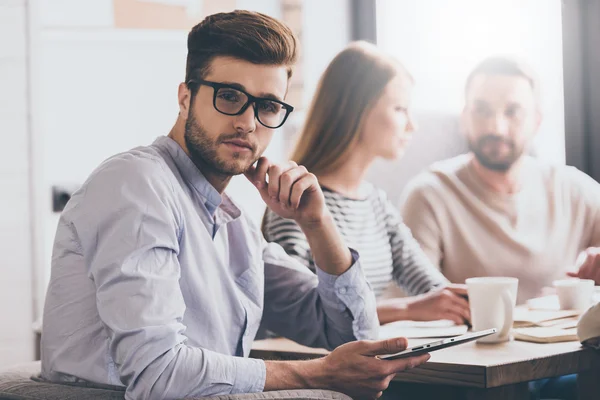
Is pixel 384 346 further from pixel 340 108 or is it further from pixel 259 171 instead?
pixel 340 108

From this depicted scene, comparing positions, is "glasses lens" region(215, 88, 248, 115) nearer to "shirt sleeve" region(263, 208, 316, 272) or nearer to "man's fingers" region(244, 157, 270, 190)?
"man's fingers" region(244, 157, 270, 190)

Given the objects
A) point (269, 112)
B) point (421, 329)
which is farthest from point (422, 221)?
point (269, 112)

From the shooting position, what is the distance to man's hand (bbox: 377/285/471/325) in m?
1.58

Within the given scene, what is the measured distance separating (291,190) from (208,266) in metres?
0.24

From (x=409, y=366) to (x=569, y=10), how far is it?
2149 mm

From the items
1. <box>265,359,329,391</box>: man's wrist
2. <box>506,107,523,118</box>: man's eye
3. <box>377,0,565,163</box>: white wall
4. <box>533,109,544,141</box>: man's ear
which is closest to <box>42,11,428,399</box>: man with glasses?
<box>265,359,329,391</box>: man's wrist

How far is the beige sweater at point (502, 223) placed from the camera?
250 cm

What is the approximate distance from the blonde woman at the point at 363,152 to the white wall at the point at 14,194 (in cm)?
136

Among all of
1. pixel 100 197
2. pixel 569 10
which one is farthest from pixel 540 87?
pixel 100 197

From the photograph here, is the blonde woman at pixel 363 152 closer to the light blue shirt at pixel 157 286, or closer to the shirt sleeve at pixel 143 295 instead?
the light blue shirt at pixel 157 286

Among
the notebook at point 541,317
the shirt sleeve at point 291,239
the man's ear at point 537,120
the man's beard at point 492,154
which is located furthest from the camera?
the man's ear at point 537,120

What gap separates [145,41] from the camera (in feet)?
11.0

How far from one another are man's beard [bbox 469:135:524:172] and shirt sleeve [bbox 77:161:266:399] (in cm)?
174

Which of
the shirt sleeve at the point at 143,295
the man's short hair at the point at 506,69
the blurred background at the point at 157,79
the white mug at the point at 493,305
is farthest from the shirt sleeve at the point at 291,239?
the man's short hair at the point at 506,69
